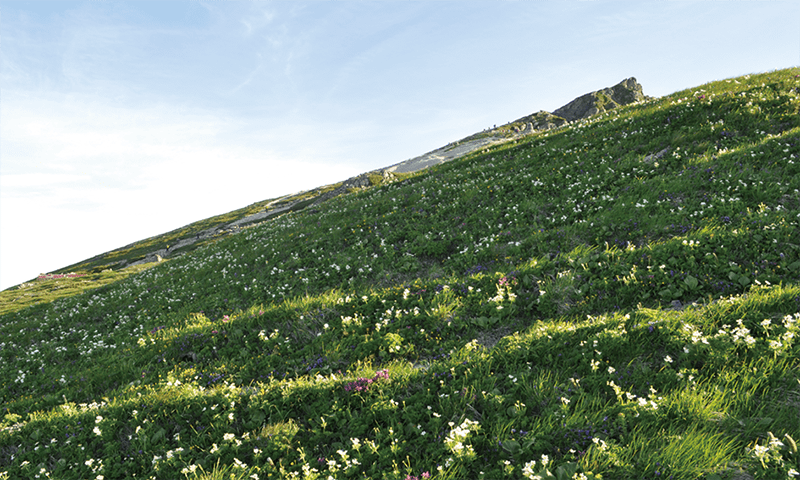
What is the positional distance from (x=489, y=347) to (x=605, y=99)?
509 ft

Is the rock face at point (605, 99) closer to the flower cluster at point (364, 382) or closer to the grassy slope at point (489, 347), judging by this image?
the grassy slope at point (489, 347)

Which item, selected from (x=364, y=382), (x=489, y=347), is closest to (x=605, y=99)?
(x=489, y=347)

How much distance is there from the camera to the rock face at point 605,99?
130 meters

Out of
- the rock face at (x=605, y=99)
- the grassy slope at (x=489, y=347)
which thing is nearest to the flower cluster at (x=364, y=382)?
the grassy slope at (x=489, y=347)

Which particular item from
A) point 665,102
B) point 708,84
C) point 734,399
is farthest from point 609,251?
point 708,84

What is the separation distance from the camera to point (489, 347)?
23.5 ft

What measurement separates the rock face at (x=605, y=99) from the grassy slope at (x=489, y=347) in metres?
133

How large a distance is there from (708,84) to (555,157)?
12.9m

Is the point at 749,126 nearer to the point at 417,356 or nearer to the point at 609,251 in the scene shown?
the point at 609,251

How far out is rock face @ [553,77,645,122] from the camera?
425 ft

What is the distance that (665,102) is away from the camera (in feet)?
68.7

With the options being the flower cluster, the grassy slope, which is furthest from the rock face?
the flower cluster

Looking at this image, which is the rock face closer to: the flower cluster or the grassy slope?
the grassy slope

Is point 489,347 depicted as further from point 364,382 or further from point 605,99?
point 605,99
